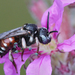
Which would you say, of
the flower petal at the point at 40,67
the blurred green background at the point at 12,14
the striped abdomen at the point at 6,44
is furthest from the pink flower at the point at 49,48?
the blurred green background at the point at 12,14

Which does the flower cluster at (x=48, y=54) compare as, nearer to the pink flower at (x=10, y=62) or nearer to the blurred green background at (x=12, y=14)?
the pink flower at (x=10, y=62)

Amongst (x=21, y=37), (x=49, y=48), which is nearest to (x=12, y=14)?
(x=49, y=48)

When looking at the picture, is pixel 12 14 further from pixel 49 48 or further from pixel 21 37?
pixel 21 37

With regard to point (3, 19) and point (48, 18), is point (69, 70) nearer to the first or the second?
point (48, 18)

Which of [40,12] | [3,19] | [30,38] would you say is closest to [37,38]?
[30,38]

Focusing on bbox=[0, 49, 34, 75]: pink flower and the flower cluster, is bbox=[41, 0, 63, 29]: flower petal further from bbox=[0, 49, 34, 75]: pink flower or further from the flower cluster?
bbox=[0, 49, 34, 75]: pink flower
